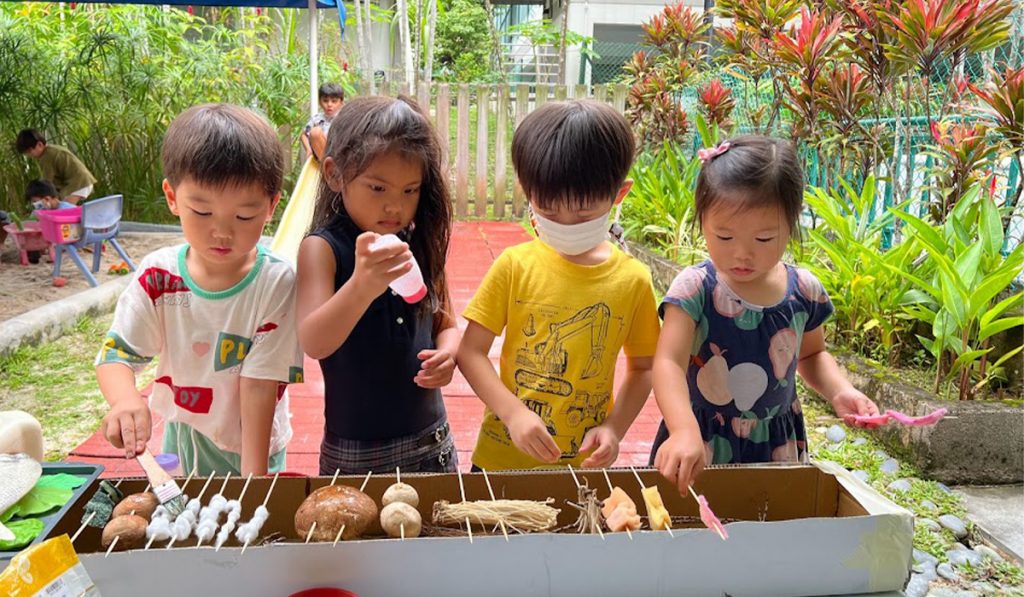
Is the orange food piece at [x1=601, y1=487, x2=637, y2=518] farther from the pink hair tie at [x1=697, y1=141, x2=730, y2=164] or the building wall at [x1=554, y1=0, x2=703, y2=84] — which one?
the building wall at [x1=554, y1=0, x2=703, y2=84]

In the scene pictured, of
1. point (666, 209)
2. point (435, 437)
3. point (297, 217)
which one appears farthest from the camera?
point (666, 209)

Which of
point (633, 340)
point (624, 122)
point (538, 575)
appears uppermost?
point (624, 122)

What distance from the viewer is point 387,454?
6.04 feet

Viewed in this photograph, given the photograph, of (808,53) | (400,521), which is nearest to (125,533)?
(400,521)

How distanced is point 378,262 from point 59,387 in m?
3.69

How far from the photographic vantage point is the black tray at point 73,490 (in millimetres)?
1101

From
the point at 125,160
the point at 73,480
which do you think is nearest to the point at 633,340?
the point at 73,480

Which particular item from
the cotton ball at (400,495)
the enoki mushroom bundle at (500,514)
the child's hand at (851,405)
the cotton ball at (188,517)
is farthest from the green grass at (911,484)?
the cotton ball at (188,517)

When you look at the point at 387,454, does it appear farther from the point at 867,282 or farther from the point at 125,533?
the point at 867,282

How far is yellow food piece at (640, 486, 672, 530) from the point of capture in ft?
4.14

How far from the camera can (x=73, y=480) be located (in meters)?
1.34

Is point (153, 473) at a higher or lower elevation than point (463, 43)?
lower

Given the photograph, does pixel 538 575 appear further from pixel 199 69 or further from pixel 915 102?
pixel 199 69

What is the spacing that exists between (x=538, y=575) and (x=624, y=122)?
1036mm
